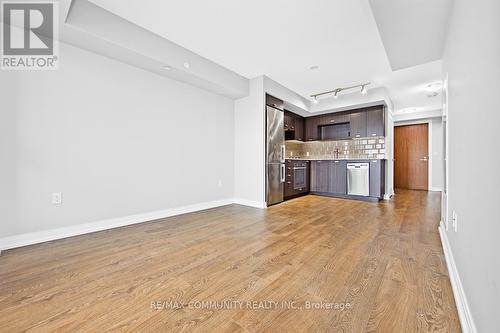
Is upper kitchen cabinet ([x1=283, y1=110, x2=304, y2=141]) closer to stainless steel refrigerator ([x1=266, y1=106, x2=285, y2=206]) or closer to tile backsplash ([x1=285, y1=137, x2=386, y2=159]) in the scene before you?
tile backsplash ([x1=285, y1=137, x2=386, y2=159])

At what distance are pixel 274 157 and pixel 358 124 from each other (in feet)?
8.49

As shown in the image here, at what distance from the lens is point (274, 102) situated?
446 cm

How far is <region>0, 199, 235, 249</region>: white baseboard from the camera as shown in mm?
2195

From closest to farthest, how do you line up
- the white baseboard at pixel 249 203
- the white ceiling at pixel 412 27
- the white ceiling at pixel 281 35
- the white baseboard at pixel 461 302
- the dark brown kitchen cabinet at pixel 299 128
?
the white baseboard at pixel 461 302, the white ceiling at pixel 412 27, the white ceiling at pixel 281 35, the white baseboard at pixel 249 203, the dark brown kitchen cabinet at pixel 299 128

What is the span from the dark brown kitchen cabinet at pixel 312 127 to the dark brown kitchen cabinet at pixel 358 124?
925 mm

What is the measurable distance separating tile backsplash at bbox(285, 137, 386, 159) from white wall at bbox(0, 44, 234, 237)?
3.02 meters

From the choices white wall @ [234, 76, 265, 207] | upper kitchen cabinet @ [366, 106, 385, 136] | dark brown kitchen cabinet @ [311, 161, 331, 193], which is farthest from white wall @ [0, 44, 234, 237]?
upper kitchen cabinet @ [366, 106, 385, 136]

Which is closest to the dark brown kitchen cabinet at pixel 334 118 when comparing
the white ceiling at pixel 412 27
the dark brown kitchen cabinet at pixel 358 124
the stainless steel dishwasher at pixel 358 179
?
the dark brown kitchen cabinet at pixel 358 124

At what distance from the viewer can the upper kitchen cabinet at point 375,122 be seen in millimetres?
5004

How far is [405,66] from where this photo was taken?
11.0 feet

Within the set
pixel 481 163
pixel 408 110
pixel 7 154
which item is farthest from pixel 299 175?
pixel 7 154

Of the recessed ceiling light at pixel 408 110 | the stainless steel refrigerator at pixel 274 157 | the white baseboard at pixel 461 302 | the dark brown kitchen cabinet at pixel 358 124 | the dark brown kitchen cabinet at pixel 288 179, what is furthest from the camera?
the recessed ceiling light at pixel 408 110

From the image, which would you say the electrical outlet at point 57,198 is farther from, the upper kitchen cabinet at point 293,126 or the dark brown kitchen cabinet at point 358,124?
the dark brown kitchen cabinet at point 358,124

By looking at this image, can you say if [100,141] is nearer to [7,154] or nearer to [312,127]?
[7,154]
